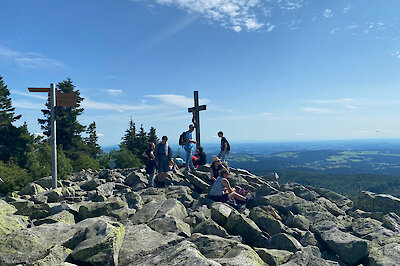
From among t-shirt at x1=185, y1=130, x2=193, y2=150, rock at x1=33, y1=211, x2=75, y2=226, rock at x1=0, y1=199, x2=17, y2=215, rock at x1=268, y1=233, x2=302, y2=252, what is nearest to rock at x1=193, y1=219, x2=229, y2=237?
rock at x1=268, y1=233, x2=302, y2=252

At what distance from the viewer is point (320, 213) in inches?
535

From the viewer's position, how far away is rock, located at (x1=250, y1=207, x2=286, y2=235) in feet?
35.4

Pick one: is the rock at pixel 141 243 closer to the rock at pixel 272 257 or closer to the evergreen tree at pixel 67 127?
the rock at pixel 272 257

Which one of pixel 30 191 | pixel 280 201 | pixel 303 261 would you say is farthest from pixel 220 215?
pixel 30 191

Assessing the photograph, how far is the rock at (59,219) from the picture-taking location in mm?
9039

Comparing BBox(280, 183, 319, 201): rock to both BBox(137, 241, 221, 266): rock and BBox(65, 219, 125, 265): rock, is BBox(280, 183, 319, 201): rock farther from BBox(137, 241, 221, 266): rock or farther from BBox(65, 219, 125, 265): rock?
BBox(65, 219, 125, 265): rock

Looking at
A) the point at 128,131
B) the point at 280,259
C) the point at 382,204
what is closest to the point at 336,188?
the point at 128,131

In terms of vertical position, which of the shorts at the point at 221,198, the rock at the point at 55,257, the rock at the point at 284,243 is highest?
the rock at the point at 55,257

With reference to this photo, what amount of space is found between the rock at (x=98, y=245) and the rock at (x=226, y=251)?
2.31 metres

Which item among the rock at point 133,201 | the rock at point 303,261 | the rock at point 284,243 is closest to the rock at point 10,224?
the rock at point 133,201

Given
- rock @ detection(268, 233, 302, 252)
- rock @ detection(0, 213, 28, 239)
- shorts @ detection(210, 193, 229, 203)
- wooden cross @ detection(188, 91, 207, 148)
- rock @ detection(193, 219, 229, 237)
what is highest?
wooden cross @ detection(188, 91, 207, 148)

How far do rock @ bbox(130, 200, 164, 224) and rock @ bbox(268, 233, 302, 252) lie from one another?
4.49 meters

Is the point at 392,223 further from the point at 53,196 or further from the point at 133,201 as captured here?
the point at 53,196

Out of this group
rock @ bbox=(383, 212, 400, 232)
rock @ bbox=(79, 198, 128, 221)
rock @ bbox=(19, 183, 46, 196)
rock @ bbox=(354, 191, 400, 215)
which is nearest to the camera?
rock @ bbox=(79, 198, 128, 221)
